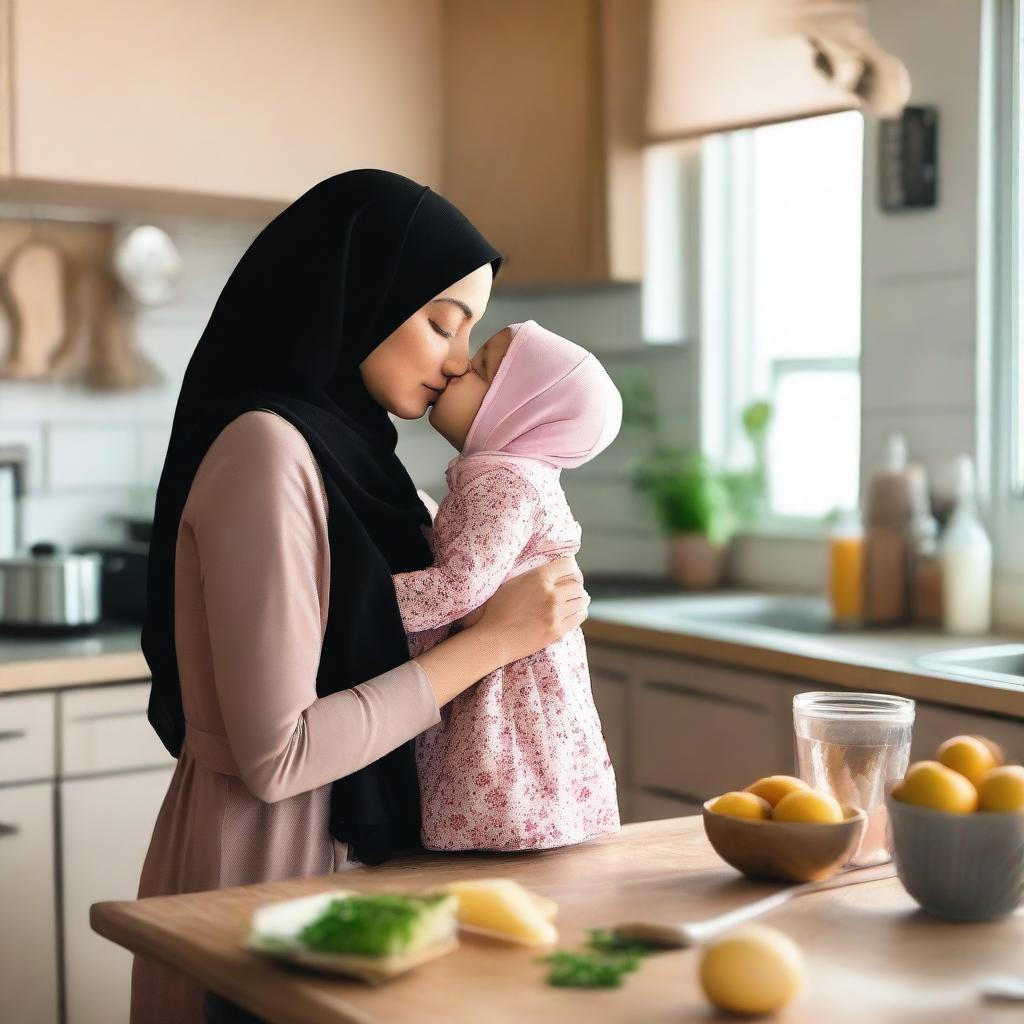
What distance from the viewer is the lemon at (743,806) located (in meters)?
1.23

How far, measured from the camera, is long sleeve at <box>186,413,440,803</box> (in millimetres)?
1255

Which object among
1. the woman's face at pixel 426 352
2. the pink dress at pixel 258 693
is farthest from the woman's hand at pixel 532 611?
the woman's face at pixel 426 352

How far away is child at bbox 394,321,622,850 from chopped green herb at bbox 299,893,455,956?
0.34 m

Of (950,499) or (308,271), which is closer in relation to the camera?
(308,271)

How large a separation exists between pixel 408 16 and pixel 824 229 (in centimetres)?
110

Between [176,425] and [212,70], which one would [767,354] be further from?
[176,425]

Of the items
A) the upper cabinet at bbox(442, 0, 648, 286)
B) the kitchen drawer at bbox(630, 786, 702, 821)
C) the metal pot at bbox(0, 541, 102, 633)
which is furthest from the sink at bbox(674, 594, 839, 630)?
the metal pot at bbox(0, 541, 102, 633)

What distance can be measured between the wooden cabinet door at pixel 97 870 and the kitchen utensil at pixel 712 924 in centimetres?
174

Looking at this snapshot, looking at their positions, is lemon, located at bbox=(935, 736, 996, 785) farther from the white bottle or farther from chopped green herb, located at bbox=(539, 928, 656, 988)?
the white bottle

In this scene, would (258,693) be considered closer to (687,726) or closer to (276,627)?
(276,627)

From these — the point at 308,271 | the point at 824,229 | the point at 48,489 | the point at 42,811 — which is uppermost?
the point at 824,229

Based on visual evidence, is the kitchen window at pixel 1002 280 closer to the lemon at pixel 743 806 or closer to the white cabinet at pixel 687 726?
the white cabinet at pixel 687 726

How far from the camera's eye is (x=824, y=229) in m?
3.24

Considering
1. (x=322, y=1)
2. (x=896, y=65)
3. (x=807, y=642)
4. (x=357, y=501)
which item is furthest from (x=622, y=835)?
(x=322, y=1)
